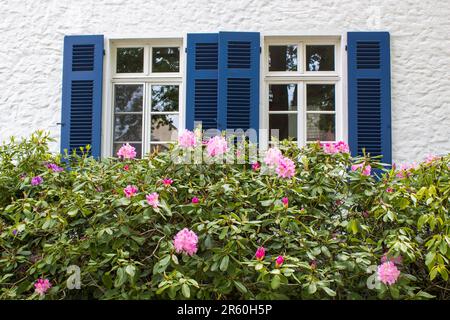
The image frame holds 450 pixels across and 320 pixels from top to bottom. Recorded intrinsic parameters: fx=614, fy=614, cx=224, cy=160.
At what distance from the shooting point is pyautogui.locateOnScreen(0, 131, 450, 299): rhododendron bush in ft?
12.3

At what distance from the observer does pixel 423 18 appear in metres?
6.25

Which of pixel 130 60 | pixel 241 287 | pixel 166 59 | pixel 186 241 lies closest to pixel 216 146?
pixel 186 241

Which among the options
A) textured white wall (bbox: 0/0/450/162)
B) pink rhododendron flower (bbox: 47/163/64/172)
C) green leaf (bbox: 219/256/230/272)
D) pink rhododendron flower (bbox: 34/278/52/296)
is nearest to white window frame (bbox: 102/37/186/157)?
textured white wall (bbox: 0/0/450/162)

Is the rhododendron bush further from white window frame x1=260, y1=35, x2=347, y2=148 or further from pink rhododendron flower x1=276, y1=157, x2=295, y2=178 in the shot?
white window frame x1=260, y1=35, x2=347, y2=148

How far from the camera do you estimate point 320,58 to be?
21.1ft

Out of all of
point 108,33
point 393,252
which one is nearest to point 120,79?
point 108,33

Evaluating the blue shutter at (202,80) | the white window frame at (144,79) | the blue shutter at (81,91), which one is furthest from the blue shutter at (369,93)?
the blue shutter at (81,91)

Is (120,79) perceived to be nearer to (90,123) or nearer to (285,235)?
(90,123)

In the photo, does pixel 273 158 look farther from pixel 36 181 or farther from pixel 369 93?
pixel 369 93

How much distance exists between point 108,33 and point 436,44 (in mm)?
3359

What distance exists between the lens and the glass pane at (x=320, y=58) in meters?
6.42

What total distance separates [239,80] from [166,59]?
0.88 metres

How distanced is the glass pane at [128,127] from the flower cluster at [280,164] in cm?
257

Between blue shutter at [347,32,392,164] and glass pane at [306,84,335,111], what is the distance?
258mm
